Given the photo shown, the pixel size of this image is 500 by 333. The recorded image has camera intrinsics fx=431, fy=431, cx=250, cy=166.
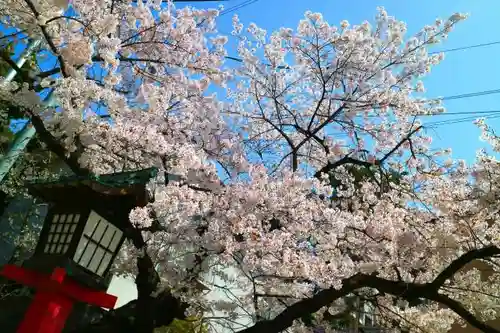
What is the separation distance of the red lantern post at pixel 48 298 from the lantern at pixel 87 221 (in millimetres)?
83

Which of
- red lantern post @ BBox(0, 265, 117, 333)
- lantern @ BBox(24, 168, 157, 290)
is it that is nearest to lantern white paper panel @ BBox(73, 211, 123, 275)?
lantern @ BBox(24, 168, 157, 290)

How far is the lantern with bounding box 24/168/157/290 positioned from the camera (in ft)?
12.1

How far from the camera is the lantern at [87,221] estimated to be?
367 cm

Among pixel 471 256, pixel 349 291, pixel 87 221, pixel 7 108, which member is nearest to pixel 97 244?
pixel 87 221

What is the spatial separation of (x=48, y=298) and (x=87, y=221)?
2.23ft

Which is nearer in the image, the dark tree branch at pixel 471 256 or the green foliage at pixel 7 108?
the dark tree branch at pixel 471 256

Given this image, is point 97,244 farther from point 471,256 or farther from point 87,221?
point 471,256

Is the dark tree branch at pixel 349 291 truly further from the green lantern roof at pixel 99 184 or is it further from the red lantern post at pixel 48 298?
the green lantern roof at pixel 99 184

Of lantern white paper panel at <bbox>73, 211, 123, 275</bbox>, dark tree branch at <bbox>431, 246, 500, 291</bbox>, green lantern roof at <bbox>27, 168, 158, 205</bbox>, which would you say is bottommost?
lantern white paper panel at <bbox>73, 211, 123, 275</bbox>

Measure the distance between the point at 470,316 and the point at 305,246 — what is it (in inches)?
91.3

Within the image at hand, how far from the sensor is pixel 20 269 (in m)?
3.64

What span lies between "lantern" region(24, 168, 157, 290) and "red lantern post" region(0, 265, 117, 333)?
0.08 metres

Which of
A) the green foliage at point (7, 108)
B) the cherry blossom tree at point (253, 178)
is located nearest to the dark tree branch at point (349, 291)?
the cherry blossom tree at point (253, 178)

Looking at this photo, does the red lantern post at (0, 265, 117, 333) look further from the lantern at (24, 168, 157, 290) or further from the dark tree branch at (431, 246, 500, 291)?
the dark tree branch at (431, 246, 500, 291)
